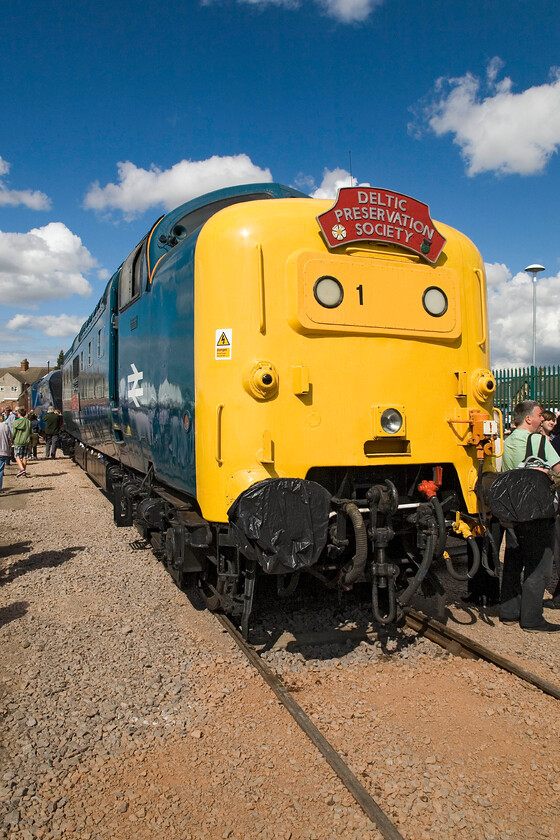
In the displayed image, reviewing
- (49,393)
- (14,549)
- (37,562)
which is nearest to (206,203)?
(37,562)

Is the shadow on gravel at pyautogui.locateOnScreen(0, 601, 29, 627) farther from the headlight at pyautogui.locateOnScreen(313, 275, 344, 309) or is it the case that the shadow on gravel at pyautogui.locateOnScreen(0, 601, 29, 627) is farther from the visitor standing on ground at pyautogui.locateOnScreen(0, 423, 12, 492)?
the visitor standing on ground at pyautogui.locateOnScreen(0, 423, 12, 492)

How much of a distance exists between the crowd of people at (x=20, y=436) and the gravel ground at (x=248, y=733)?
7.00 metres

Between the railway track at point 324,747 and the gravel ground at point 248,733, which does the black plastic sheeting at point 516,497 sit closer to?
the gravel ground at point 248,733

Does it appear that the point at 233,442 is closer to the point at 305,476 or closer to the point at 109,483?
the point at 305,476

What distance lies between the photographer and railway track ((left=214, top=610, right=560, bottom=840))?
2.74 m

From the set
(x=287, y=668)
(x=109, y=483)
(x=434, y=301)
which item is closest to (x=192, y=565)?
(x=287, y=668)

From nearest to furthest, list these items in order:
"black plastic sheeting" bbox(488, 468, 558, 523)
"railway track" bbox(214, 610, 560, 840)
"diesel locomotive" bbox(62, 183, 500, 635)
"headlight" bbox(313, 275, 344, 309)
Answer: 1. "railway track" bbox(214, 610, 560, 840)
2. "diesel locomotive" bbox(62, 183, 500, 635)
3. "headlight" bbox(313, 275, 344, 309)
4. "black plastic sheeting" bbox(488, 468, 558, 523)

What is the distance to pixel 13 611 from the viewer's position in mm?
5656

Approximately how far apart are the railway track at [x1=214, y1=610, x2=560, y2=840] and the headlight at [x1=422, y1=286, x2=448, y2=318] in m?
2.46

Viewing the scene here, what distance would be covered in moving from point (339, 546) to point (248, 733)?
1.32 metres

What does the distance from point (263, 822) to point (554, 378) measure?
11.9 metres

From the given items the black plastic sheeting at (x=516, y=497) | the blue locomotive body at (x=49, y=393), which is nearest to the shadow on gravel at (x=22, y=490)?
the blue locomotive body at (x=49, y=393)

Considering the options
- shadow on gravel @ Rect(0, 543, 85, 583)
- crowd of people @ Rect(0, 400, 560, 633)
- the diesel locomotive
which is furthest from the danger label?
shadow on gravel @ Rect(0, 543, 85, 583)

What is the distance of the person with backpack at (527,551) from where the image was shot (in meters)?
4.95
